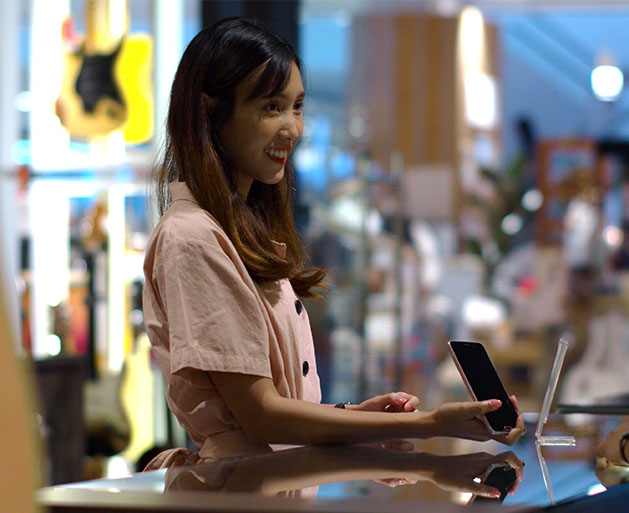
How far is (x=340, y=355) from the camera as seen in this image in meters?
5.81

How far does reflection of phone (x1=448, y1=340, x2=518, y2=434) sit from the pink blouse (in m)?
0.20

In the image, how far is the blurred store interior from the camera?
426cm

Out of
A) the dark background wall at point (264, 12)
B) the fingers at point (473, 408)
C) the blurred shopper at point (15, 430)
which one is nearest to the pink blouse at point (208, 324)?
the fingers at point (473, 408)

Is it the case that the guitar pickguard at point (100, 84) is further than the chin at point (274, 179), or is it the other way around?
the guitar pickguard at point (100, 84)

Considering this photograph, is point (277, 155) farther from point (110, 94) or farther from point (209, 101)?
point (110, 94)

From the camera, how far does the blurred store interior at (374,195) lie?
4262 millimetres

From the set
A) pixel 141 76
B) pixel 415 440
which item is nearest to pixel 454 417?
pixel 415 440

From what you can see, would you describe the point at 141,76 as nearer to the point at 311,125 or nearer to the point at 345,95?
the point at 311,125

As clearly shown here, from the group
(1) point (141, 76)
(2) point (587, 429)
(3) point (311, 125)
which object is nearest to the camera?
(2) point (587, 429)

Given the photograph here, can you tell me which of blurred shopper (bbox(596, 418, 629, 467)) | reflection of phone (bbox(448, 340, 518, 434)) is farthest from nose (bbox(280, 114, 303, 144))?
blurred shopper (bbox(596, 418, 629, 467))

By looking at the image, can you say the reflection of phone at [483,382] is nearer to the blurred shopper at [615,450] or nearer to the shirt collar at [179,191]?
the blurred shopper at [615,450]

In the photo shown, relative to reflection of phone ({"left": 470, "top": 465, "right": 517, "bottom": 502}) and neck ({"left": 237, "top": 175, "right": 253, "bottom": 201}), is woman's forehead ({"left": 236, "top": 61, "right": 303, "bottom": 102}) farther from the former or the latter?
reflection of phone ({"left": 470, "top": 465, "right": 517, "bottom": 502})

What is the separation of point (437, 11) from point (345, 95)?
1.15m

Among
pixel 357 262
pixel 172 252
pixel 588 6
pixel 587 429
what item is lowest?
pixel 357 262
